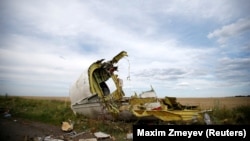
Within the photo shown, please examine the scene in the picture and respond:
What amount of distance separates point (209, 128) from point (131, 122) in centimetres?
592

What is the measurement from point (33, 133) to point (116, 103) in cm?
443

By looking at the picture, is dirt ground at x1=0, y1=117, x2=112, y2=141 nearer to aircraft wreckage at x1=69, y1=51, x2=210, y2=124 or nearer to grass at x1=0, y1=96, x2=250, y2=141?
grass at x1=0, y1=96, x2=250, y2=141

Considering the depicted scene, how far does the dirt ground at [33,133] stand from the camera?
36.1 feet

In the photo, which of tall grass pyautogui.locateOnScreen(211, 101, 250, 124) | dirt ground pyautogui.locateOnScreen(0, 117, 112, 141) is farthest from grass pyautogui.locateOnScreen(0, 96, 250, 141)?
dirt ground pyautogui.locateOnScreen(0, 117, 112, 141)

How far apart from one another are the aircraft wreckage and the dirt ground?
2.11m

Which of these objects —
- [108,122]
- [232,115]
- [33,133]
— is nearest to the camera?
[33,133]

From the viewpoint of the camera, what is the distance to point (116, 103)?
14.3m

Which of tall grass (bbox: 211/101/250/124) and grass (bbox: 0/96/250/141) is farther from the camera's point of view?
tall grass (bbox: 211/101/250/124)

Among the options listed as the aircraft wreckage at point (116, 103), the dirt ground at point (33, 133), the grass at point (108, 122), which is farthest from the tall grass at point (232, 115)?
the dirt ground at point (33, 133)

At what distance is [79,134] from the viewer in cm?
1188

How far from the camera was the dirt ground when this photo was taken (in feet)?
36.1

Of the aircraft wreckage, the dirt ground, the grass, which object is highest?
the aircraft wreckage

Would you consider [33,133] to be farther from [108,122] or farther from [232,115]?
[232,115]

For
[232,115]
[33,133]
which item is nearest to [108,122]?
[33,133]
